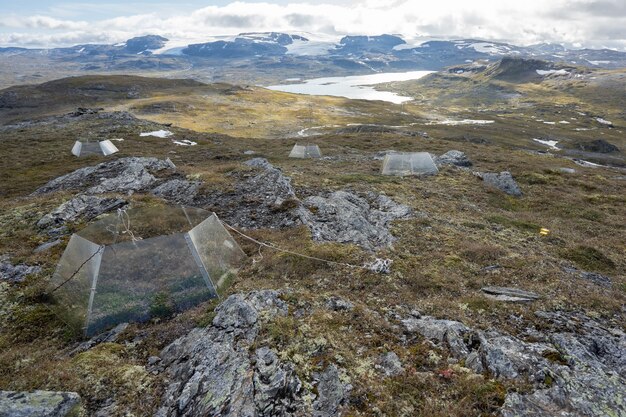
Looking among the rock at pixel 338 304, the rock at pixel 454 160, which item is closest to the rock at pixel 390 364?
the rock at pixel 338 304

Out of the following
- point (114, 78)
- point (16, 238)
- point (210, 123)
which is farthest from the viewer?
point (114, 78)

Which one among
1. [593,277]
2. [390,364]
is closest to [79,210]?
[390,364]

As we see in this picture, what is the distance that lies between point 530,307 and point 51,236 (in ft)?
77.8

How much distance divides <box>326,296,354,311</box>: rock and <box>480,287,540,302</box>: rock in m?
6.21

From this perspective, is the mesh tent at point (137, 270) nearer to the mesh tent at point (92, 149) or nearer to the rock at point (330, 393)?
the rock at point (330, 393)

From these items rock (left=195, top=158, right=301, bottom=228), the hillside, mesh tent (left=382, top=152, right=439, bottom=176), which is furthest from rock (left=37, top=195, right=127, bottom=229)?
mesh tent (left=382, top=152, right=439, bottom=176)

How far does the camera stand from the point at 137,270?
44.8 ft

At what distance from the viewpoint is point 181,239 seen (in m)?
15.0

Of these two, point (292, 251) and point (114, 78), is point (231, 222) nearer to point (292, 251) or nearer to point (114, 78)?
point (292, 251)

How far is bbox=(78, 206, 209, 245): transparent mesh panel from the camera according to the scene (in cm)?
1494

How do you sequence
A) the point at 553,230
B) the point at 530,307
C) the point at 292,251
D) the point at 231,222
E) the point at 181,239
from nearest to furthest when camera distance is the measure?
the point at 530,307 → the point at 181,239 → the point at 292,251 → the point at 231,222 → the point at 553,230

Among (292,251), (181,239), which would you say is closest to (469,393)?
(292,251)

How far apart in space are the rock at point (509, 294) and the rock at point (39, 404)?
47.8 ft

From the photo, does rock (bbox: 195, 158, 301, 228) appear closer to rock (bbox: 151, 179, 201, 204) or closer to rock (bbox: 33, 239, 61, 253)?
rock (bbox: 151, 179, 201, 204)
